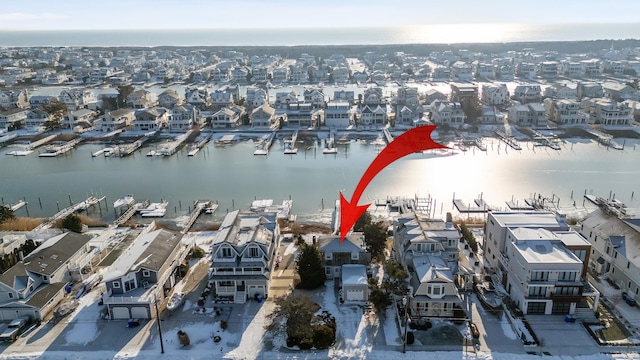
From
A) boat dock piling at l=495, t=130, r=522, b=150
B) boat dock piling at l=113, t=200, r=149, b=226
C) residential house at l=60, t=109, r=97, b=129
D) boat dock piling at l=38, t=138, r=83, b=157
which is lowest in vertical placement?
boat dock piling at l=113, t=200, r=149, b=226

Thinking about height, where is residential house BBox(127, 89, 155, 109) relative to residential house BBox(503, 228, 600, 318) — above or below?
above

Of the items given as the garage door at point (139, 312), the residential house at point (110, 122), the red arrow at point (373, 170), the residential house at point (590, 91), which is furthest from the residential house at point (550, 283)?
the residential house at point (590, 91)

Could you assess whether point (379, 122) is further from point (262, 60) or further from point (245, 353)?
point (262, 60)

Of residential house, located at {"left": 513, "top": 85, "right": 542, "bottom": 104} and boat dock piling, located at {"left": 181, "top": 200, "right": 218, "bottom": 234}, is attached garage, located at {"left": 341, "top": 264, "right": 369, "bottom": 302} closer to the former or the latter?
boat dock piling, located at {"left": 181, "top": 200, "right": 218, "bottom": 234}

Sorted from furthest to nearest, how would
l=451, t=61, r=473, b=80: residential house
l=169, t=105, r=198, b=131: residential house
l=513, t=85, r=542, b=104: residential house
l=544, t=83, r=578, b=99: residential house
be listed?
1. l=451, t=61, r=473, b=80: residential house
2. l=513, t=85, r=542, b=104: residential house
3. l=544, t=83, r=578, b=99: residential house
4. l=169, t=105, r=198, b=131: residential house

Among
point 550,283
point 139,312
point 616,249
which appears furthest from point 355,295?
point 616,249

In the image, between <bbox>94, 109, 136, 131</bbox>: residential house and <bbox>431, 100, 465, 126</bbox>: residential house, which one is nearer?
<bbox>431, 100, 465, 126</bbox>: residential house

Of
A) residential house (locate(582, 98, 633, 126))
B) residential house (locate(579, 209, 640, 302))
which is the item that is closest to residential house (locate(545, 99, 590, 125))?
residential house (locate(582, 98, 633, 126))

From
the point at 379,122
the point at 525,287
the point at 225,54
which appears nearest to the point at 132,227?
the point at 525,287

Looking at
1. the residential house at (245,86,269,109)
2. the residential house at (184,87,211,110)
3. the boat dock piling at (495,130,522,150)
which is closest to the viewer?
the boat dock piling at (495,130,522,150)
